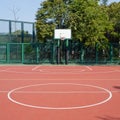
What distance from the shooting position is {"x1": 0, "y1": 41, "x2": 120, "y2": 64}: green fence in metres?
26.2

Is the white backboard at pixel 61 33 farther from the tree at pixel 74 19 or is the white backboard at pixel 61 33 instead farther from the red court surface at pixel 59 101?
the red court surface at pixel 59 101

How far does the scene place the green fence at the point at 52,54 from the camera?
26.2 m

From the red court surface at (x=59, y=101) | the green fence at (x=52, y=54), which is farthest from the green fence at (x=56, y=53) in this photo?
the red court surface at (x=59, y=101)

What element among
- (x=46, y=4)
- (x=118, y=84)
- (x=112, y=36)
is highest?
(x=46, y=4)

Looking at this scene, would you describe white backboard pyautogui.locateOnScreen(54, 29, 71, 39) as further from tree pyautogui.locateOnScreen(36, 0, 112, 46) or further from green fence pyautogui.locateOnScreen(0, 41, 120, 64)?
green fence pyautogui.locateOnScreen(0, 41, 120, 64)

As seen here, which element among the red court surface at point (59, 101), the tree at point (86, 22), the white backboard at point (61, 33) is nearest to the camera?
the red court surface at point (59, 101)

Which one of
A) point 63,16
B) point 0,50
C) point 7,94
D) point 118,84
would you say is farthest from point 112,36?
point 7,94

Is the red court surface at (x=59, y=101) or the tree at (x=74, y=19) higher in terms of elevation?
the tree at (x=74, y=19)

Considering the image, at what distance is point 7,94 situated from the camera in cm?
1058

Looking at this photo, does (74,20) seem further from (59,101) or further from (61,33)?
(59,101)

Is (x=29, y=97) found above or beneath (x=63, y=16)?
beneath

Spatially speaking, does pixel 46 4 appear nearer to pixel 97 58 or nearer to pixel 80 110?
pixel 97 58

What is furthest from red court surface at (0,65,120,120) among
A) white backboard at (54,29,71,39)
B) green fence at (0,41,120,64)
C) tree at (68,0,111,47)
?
green fence at (0,41,120,64)

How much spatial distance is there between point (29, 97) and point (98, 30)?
52.3 feet
